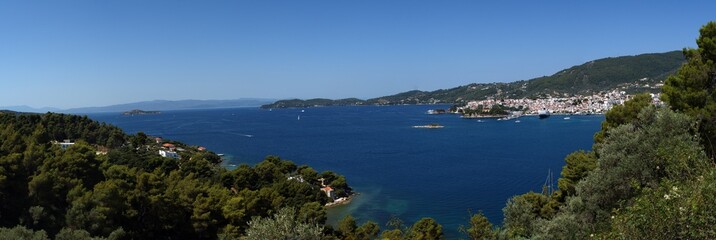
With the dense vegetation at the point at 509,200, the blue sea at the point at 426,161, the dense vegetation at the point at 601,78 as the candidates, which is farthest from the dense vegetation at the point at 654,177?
the dense vegetation at the point at 601,78

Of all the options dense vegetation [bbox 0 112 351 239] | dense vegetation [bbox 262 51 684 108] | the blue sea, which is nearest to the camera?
dense vegetation [bbox 0 112 351 239]

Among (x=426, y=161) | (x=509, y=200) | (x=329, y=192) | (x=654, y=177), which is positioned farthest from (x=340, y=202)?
(x=654, y=177)

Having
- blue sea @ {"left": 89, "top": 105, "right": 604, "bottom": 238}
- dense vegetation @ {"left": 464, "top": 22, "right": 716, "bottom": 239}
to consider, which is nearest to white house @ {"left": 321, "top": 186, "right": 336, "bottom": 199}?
blue sea @ {"left": 89, "top": 105, "right": 604, "bottom": 238}

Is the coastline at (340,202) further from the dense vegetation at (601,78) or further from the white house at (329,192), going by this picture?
the dense vegetation at (601,78)

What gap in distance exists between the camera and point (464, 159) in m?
41.6

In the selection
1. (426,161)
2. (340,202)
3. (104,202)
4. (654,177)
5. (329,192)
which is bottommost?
(426,161)

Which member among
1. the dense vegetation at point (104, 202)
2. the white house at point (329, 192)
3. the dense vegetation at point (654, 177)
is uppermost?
the dense vegetation at point (654, 177)

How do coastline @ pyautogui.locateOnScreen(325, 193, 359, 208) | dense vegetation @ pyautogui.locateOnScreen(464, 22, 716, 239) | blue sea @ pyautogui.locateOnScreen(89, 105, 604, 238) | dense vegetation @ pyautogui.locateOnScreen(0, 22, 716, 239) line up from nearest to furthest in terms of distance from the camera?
dense vegetation @ pyautogui.locateOnScreen(464, 22, 716, 239) → dense vegetation @ pyautogui.locateOnScreen(0, 22, 716, 239) → blue sea @ pyautogui.locateOnScreen(89, 105, 604, 238) → coastline @ pyautogui.locateOnScreen(325, 193, 359, 208)

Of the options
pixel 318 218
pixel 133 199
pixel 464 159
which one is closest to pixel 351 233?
pixel 318 218

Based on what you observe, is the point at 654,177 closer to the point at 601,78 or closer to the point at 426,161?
the point at 426,161

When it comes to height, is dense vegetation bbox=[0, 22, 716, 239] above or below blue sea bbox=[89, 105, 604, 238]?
above

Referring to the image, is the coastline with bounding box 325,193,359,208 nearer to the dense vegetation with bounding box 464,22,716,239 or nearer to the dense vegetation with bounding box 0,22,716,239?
the dense vegetation with bounding box 0,22,716,239

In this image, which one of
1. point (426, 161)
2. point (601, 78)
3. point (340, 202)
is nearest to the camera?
point (340, 202)

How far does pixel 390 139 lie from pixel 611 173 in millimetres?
53028
